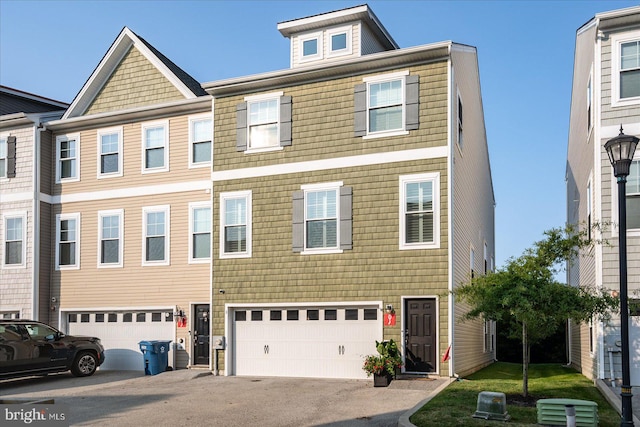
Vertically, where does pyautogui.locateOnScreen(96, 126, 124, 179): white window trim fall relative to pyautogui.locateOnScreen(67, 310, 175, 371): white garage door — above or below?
above

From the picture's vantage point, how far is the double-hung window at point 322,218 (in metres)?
17.9

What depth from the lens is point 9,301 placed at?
2272cm

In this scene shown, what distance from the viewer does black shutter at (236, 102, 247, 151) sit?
19531mm

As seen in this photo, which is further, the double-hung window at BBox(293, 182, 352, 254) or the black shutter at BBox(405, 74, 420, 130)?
the double-hung window at BBox(293, 182, 352, 254)

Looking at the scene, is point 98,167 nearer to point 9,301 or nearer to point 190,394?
→ point 9,301

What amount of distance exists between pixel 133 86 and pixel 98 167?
9.55 ft

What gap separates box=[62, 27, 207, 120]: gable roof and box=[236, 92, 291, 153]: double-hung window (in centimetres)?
312

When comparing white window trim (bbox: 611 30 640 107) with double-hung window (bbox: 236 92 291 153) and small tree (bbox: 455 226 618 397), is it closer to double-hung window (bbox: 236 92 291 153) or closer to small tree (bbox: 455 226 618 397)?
small tree (bbox: 455 226 618 397)

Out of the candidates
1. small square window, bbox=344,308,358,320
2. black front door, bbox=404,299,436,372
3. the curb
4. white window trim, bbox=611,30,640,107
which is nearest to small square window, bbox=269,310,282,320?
small square window, bbox=344,308,358,320

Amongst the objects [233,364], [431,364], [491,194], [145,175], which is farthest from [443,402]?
[491,194]

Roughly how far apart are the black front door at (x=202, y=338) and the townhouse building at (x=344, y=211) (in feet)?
3.33

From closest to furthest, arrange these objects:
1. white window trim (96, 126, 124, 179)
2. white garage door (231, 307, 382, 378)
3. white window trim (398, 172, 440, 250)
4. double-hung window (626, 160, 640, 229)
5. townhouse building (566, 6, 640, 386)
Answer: townhouse building (566, 6, 640, 386) → double-hung window (626, 160, 640, 229) → white window trim (398, 172, 440, 250) → white garage door (231, 307, 382, 378) → white window trim (96, 126, 124, 179)

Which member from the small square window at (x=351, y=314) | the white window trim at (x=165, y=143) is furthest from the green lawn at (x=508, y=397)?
the white window trim at (x=165, y=143)

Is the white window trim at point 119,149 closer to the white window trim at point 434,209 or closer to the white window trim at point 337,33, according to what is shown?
the white window trim at point 337,33
